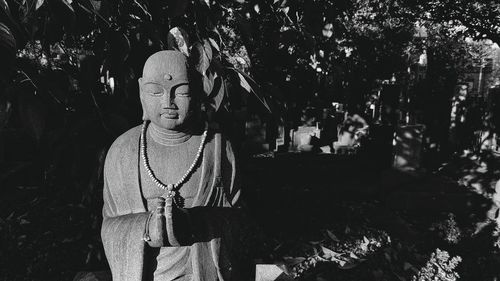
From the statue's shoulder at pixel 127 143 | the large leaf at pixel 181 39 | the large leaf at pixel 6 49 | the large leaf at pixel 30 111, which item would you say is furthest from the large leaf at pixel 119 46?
the large leaf at pixel 6 49

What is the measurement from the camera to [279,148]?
10.1 meters

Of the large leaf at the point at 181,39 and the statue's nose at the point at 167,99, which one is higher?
the large leaf at the point at 181,39

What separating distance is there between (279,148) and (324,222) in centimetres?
444

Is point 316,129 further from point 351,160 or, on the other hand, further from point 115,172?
point 115,172

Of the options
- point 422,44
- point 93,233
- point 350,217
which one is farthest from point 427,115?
point 422,44

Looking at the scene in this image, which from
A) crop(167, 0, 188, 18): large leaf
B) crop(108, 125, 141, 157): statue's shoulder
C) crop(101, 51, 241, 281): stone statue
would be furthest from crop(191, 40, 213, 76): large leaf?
crop(108, 125, 141, 157): statue's shoulder

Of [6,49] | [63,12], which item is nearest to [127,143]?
[63,12]

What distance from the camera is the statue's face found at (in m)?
1.84

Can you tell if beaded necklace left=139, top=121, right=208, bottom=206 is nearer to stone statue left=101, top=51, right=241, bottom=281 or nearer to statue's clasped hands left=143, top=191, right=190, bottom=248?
stone statue left=101, top=51, right=241, bottom=281

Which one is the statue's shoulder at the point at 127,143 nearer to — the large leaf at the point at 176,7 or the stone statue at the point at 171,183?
the stone statue at the point at 171,183

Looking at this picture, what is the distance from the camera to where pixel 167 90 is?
1.84m

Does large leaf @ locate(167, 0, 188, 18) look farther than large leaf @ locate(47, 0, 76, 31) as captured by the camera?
Yes

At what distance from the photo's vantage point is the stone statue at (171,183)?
1859mm

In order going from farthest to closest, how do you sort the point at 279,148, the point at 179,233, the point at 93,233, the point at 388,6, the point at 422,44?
the point at 422,44, the point at 279,148, the point at 388,6, the point at 93,233, the point at 179,233
